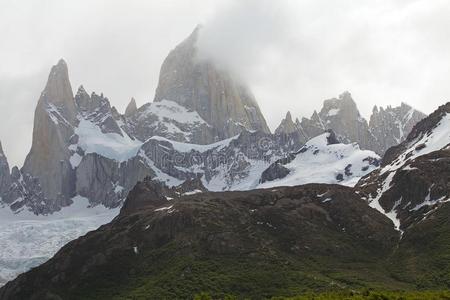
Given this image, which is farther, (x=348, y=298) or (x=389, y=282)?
(x=389, y=282)

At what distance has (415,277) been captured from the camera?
195625mm

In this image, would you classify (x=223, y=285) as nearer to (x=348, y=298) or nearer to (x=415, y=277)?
(x=415, y=277)

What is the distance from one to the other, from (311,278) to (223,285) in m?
22.7

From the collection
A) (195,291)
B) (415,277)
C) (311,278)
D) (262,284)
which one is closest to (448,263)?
(415,277)

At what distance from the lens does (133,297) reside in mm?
198625

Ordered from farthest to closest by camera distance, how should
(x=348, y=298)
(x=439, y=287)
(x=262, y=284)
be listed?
(x=262, y=284) < (x=439, y=287) < (x=348, y=298)

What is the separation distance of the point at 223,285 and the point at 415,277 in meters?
49.2

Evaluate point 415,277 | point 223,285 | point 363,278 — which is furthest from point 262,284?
point 415,277

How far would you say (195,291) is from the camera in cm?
19575

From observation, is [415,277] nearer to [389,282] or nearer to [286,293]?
[389,282]

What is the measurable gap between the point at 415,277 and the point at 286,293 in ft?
113

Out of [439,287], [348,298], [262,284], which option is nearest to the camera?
[348,298]

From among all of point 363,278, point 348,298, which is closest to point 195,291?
point 363,278

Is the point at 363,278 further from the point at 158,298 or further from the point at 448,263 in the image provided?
the point at 158,298
